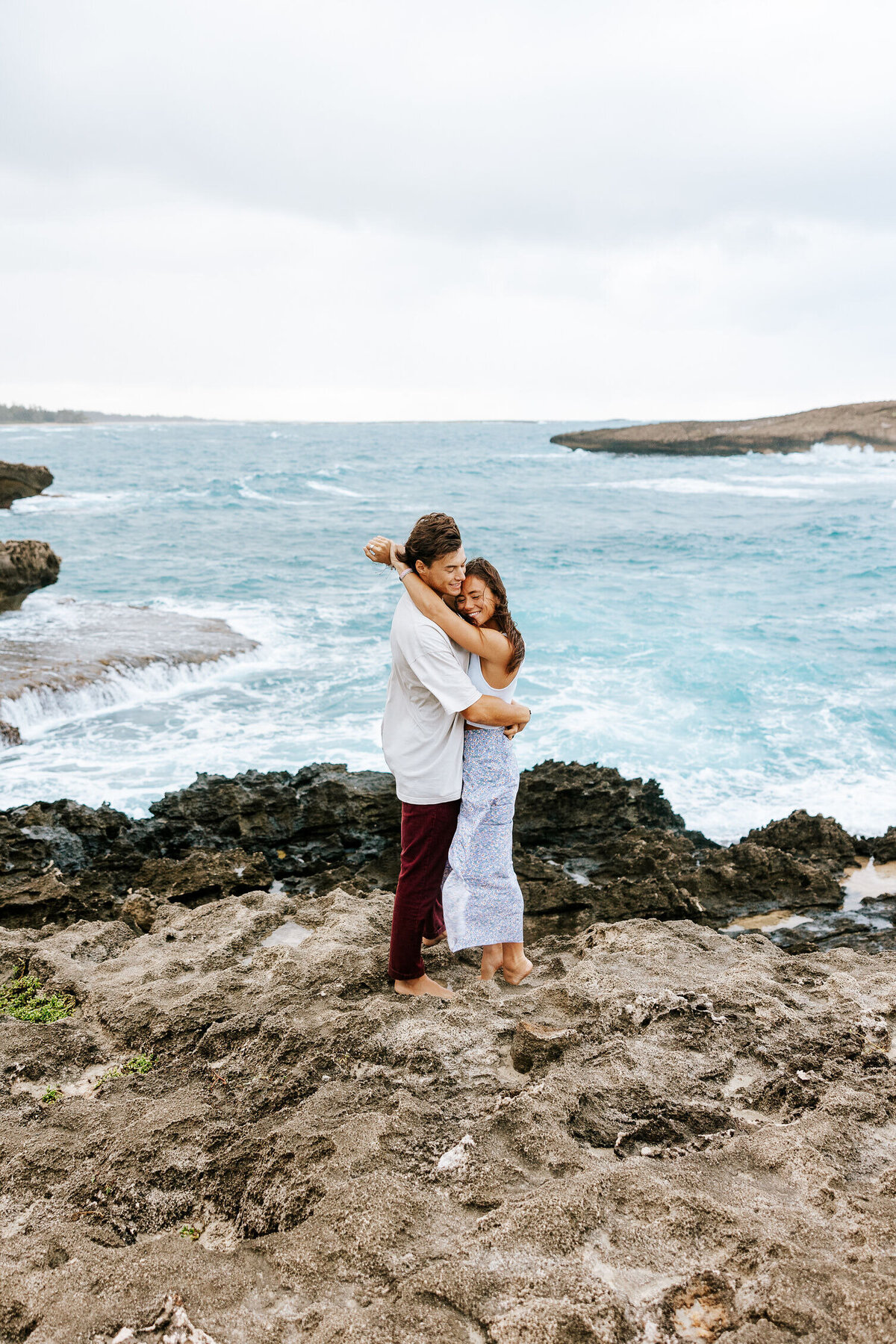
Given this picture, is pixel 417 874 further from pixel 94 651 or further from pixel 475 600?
pixel 94 651

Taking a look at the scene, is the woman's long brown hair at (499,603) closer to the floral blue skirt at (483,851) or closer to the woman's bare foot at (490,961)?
the floral blue skirt at (483,851)

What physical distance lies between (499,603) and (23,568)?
14.1 m

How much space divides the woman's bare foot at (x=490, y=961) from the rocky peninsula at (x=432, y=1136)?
0.07m

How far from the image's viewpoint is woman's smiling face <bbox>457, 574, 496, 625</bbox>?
346 cm

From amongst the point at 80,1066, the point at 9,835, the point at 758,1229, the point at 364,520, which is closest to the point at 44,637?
the point at 9,835

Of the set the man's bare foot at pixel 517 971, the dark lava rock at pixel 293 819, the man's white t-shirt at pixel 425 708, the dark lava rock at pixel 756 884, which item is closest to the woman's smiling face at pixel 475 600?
the man's white t-shirt at pixel 425 708

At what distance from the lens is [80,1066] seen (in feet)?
10.8

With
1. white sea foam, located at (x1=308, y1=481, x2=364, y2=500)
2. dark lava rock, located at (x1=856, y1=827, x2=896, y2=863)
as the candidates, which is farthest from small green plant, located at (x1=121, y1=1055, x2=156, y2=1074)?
white sea foam, located at (x1=308, y1=481, x2=364, y2=500)

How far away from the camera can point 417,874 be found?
12.1 ft

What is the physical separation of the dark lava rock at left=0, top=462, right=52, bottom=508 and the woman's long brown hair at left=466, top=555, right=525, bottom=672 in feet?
59.4

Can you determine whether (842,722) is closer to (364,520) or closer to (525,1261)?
(525,1261)

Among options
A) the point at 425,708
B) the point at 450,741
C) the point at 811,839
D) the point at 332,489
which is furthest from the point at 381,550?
the point at 332,489

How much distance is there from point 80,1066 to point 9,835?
425 centimetres

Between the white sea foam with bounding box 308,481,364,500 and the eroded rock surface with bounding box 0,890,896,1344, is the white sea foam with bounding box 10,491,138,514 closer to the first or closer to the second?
A: the white sea foam with bounding box 308,481,364,500
